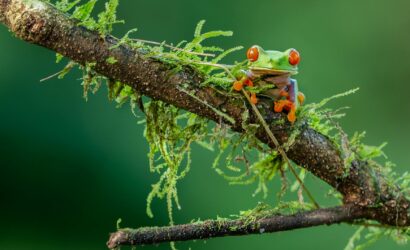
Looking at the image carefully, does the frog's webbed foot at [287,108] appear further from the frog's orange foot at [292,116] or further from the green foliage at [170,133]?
the green foliage at [170,133]

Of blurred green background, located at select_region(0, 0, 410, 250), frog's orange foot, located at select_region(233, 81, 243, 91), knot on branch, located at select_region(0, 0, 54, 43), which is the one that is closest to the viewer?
knot on branch, located at select_region(0, 0, 54, 43)

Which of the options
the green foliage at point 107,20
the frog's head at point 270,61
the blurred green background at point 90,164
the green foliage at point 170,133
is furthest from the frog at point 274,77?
the blurred green background at point 90,164

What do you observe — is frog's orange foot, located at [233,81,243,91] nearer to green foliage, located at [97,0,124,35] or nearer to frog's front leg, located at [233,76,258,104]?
frog's front leg, located at [233,76,258,104]

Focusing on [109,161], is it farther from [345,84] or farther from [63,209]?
[345,84]

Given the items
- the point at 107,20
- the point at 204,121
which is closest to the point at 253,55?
the point at 204,121

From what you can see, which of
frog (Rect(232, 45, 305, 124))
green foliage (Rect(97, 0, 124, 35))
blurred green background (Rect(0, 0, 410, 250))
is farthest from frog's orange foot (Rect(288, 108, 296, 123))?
blurred green background (Rect(0, 0, 410, 250))

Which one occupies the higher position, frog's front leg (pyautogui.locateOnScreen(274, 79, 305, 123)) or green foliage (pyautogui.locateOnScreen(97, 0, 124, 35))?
green foliage (pyautogui.locateOnScreen(97, 0, 124, 35))

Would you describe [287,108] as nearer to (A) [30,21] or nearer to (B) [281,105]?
→ (B) [281,105]
